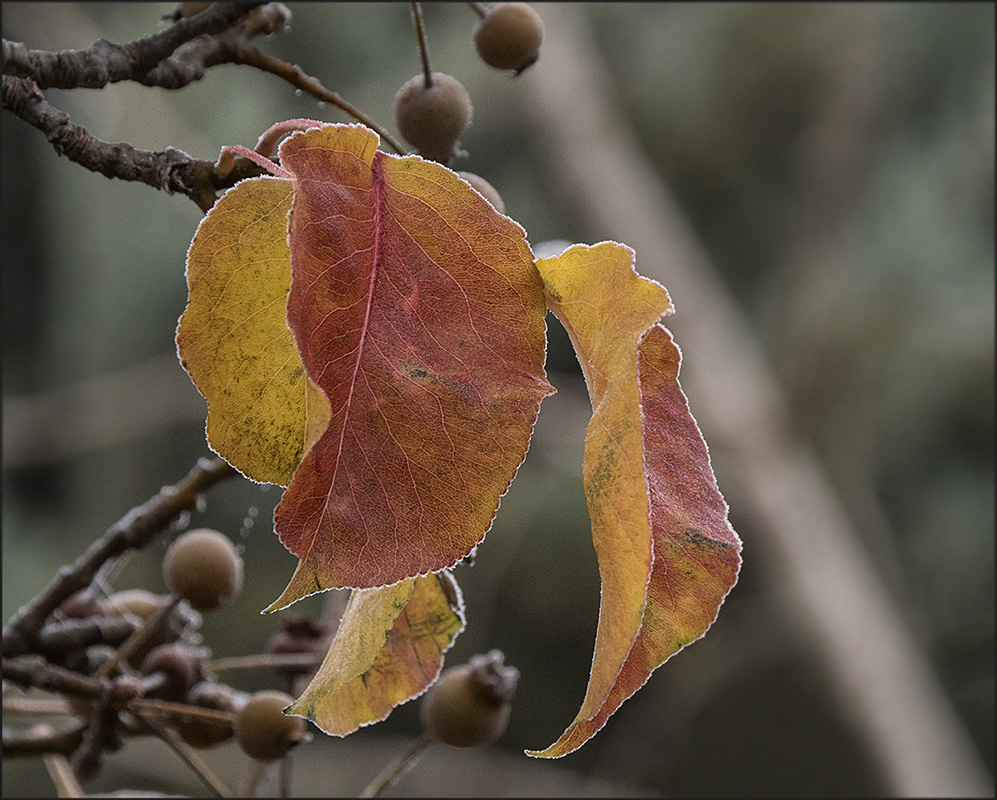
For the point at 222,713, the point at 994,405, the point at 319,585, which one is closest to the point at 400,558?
the point at 319,585

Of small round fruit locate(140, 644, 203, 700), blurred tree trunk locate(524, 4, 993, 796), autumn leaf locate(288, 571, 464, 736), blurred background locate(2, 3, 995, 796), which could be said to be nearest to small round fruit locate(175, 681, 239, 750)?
small round fruit locate(140, 644, 203, 700)

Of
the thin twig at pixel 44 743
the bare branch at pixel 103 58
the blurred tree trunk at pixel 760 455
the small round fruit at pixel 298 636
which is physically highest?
the bare branch at pixel 103 58

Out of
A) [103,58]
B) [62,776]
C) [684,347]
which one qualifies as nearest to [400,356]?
[103,58]

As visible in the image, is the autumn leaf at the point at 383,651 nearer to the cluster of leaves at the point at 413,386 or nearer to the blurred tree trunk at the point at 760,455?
the cluster of leaves at the point at 413,386

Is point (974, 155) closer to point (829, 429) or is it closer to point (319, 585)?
point (829, 429)

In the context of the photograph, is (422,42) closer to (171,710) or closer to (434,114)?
(434,114)

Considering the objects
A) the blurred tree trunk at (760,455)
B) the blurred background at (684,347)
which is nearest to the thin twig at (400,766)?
the blurred background at (684,347)
